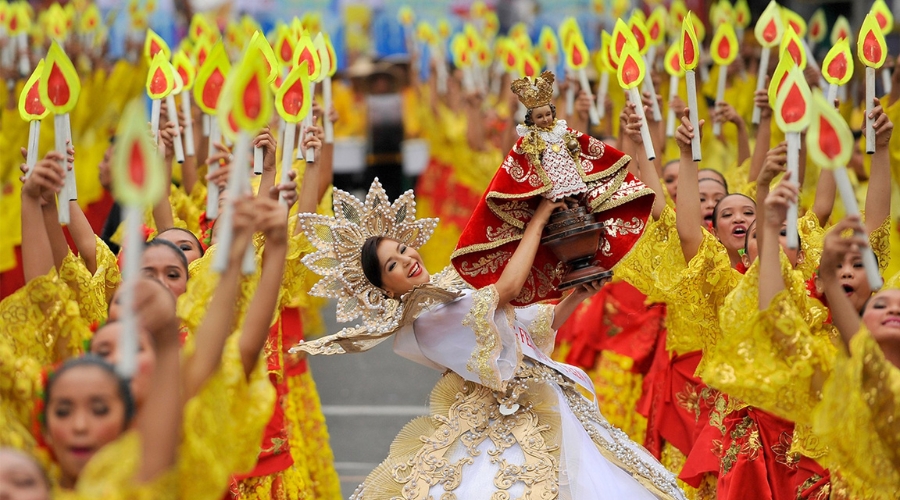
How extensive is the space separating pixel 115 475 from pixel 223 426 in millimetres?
285

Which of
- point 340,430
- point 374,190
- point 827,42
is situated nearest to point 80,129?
point 340,430

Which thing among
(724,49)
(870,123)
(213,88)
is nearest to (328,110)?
(213,88)

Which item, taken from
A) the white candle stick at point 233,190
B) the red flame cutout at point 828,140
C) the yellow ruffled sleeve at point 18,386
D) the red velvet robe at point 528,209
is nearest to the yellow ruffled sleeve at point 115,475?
the white candle stick at point 233,190

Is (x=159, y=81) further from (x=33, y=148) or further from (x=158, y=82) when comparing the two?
(x=33, y=148)

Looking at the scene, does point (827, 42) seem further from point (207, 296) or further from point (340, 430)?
point (207, 296)

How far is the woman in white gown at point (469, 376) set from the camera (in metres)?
3.17

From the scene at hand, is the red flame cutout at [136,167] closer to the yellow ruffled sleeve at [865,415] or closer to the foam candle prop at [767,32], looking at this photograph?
the yellow ruffled sleeve at [865,415]

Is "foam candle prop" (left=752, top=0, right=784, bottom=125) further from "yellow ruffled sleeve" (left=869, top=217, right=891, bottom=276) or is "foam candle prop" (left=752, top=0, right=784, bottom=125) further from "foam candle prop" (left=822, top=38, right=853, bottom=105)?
"yellow ruffled sleeve" (left=869, top=217, right=891, bottom=276)

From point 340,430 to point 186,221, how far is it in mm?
1950

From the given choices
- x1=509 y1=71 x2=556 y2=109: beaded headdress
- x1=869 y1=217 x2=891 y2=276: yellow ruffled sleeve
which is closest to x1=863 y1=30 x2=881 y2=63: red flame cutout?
x1=869 y1=217 x2=891 y2=276: yellow ruffled sleeve

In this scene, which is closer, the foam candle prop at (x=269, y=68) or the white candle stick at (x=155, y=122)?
the foam candle prop at (x=269, y=68)

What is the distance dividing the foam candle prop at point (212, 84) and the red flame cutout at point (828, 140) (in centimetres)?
150

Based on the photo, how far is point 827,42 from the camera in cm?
1184

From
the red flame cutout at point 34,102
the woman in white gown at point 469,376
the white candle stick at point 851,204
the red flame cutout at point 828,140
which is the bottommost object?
the woman in white gown at point 469,376
